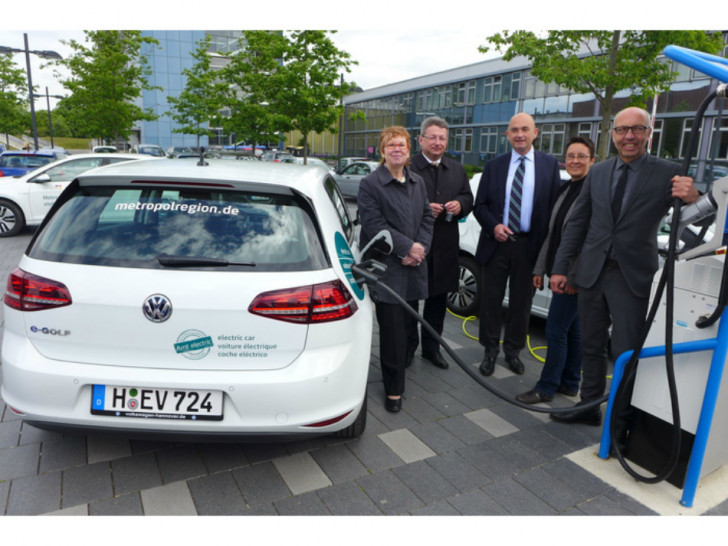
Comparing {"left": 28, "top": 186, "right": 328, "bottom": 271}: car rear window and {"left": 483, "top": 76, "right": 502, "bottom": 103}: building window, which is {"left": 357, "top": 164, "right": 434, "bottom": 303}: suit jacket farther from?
{"left": 483, "top": 76, "right": 502, "bottom": 103}: building window

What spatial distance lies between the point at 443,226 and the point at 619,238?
150 cm

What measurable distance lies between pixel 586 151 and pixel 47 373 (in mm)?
3604

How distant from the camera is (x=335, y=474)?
2883 millimetres

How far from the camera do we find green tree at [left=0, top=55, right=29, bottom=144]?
31.6m

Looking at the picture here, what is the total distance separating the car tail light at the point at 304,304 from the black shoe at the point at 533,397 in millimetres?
1932

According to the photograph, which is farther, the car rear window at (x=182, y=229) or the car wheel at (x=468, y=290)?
the car wheel at (x=468, y=290)

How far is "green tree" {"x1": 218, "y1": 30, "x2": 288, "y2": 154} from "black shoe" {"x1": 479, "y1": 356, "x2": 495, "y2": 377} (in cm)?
1758

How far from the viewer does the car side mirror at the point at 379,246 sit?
310cm

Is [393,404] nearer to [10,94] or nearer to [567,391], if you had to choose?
[567,391]

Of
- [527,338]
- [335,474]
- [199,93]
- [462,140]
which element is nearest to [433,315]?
[527,338]

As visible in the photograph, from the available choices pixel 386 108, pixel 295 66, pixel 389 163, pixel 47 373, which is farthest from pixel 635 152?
pixel 386 108

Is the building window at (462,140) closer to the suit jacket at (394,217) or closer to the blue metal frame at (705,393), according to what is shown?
the suit jacket at (394,217)

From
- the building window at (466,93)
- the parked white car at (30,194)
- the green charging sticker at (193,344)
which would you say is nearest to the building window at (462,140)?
the building window at (466,93)

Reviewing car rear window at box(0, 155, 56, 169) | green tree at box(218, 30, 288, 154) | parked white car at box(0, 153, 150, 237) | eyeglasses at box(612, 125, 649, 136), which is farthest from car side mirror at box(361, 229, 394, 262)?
green tree at box(218, 30, 288, 154)
